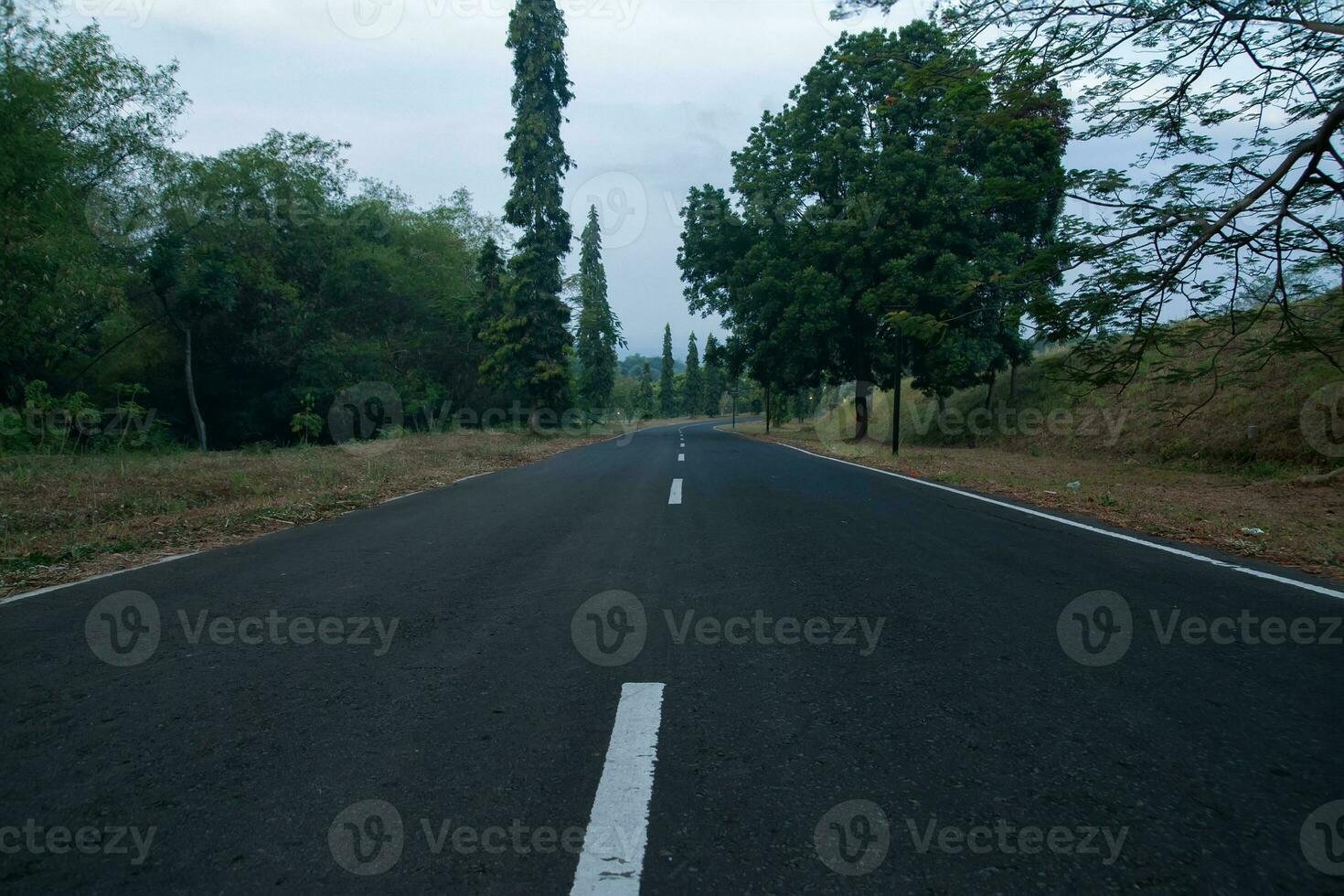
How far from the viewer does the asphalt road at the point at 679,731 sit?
1846 mm

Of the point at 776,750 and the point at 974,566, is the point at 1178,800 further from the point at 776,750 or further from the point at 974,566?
the point at 974,566

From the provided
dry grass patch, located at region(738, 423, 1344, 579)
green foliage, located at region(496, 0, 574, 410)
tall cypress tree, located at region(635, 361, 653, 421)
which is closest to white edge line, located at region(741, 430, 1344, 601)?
dry grass patch, located at region(738, 423, 1344, 579)

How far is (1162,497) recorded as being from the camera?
9.82 meters

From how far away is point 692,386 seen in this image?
102 metres

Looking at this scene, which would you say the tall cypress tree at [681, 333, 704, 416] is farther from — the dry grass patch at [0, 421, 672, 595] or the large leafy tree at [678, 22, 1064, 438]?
the dry grass patch at [0, 421, 672, 595]

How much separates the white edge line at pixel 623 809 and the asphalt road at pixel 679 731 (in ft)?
0.03

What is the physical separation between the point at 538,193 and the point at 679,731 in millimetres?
28132

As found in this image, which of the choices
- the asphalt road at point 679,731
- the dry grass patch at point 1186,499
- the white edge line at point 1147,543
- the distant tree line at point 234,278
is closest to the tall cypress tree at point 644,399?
the distant tree line at point 234,278

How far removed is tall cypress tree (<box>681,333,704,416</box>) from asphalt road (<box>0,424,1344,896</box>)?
9713cm

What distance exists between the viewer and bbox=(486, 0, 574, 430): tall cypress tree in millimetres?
27344

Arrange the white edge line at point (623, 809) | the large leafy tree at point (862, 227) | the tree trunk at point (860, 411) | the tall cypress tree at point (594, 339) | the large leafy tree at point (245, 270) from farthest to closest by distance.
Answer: the tall cypress tree at point (594, 339) → the tree trunk at point (860, 411) → the large leafy tree at point (245, 270) → the large leafy tree at point (862, 227) → the white edge line at point (623, 809)

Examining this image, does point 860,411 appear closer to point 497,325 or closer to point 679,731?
point 497,325

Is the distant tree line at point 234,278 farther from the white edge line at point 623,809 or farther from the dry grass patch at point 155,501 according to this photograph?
the white edge line at point 623,809

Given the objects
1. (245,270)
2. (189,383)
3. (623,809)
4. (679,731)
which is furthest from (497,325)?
(623,809)
